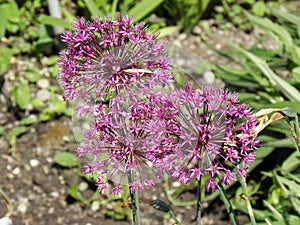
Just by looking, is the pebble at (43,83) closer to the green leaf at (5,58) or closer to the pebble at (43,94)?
the pebble at (43,94)

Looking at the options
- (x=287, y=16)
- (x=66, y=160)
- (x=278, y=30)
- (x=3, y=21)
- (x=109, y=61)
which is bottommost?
(x=109, y=61)

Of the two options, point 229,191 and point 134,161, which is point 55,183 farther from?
point 134,161

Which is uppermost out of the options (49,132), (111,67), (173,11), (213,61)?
(173,11)

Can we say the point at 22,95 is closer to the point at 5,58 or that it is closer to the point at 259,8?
the point at 5,58

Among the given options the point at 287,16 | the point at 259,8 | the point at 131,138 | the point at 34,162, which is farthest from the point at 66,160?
the point at 259,8

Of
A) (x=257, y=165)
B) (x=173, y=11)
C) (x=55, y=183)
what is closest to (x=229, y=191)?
(x=257, y=165)
